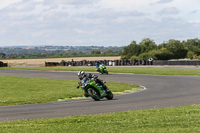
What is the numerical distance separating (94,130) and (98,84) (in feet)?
28.6

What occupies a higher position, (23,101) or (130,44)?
(130,44)

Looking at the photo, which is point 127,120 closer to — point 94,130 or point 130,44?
point 94,130

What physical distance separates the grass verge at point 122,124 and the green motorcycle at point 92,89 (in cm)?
566

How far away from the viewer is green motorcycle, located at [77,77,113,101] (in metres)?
17.4

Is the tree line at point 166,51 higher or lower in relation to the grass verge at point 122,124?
higher

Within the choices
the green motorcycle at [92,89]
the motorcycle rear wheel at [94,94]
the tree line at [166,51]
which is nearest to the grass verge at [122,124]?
the green motorcycle at [92,89]

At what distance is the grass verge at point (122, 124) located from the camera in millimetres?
8953

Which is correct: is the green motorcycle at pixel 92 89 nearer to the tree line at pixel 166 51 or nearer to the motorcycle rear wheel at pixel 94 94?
the motorcycle rear wheel at pixel 94 94

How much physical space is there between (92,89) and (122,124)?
7977mm

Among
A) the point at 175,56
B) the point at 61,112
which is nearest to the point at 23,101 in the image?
the point at 61,112

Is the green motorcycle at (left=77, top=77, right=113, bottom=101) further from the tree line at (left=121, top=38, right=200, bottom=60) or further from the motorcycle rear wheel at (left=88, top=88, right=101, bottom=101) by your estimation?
the tree line at (left=121, top=38, right=200, bottom=60)

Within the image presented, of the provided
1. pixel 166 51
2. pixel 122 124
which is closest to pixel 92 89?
pixel 122 124

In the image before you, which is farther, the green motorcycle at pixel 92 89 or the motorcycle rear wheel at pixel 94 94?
the motorcycle rear wheel at pixel 94 94

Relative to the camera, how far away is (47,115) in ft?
42.7
